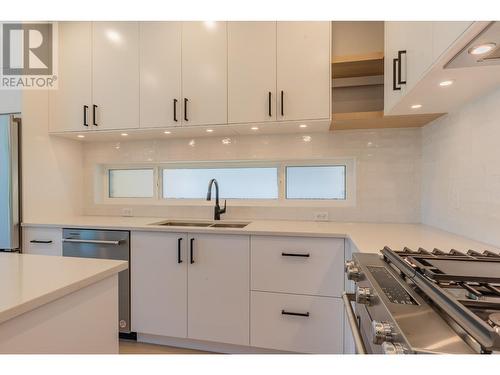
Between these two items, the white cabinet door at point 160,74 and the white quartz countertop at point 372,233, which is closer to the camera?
the white quartz countertop at point 372,233

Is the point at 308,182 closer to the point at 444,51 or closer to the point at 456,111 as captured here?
the point at 456,111

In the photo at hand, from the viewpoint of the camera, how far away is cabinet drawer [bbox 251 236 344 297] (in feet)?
5.29

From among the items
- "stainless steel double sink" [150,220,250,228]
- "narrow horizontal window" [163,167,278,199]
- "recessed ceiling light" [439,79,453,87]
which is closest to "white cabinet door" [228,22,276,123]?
"narrow horizontal window" [163,167,278,199]

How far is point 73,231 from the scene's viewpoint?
6.56 ft

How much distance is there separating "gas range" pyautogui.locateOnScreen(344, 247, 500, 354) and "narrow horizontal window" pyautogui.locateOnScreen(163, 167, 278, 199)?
4.58 feet

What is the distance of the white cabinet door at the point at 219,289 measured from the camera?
5.71 ft

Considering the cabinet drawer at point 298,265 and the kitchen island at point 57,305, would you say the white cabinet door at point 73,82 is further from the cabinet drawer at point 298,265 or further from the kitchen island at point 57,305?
the cabinet drawer at point 298,265

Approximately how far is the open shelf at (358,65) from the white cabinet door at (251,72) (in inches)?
18.4

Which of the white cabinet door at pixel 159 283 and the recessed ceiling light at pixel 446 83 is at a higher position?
the recessed ceiling light at pixel 446 83

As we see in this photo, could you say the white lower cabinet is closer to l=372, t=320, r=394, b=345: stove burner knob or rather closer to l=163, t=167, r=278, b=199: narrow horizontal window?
l=163, t=167, r=278, b=199: narrow horizontal window

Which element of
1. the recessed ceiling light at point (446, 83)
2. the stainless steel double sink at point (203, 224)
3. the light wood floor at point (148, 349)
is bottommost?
the light wood floor at point (148, 349)

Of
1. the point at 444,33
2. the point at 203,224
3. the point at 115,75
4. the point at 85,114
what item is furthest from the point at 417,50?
the point at 85,114

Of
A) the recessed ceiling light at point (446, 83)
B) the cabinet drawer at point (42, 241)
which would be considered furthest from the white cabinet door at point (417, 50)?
the cabinet drawer at point (42, 241)
